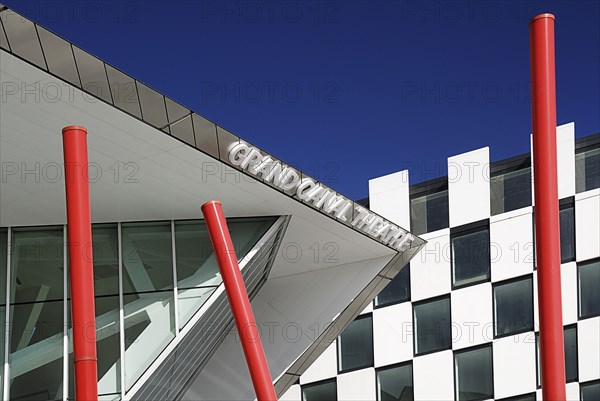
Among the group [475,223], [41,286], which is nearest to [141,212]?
[41,286]

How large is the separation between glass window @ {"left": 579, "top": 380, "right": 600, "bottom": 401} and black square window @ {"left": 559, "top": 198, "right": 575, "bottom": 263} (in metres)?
3.57

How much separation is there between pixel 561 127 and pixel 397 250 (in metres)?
10.2

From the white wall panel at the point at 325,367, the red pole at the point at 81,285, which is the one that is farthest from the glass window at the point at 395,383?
the red pole at the point at 81,285

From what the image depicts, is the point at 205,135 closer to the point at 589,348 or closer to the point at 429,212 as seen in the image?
the point at 589,348

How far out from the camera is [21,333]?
19.1 metres

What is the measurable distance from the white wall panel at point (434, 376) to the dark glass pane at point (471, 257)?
2.41m

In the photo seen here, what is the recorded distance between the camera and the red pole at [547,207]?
25.5 ft

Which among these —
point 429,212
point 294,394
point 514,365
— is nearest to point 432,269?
point 429,212

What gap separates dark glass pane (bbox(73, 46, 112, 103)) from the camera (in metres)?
14.6

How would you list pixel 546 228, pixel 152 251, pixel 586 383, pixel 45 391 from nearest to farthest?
1. pixel 546 228
2. pixel 45 391
3. pixel 152 251
4. pixel 586 383

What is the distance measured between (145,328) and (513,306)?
14986 mm

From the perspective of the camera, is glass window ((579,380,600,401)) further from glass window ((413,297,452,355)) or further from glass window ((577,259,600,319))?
glass window ((413,297,452,355))

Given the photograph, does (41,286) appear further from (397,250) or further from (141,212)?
(397,250)

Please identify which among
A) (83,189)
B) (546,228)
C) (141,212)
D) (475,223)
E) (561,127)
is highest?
(561,127)
